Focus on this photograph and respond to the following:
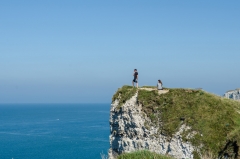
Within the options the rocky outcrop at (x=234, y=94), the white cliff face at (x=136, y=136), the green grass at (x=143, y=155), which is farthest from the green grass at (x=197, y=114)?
the rocky outcrop at (x=234, y=94)

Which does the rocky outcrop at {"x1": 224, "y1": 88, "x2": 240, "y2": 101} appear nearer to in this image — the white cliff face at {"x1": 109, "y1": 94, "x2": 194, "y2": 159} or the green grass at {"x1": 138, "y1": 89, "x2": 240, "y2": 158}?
the green grass at {"x1": 138, "y1": 89, "x2": 240, "y2": 158}

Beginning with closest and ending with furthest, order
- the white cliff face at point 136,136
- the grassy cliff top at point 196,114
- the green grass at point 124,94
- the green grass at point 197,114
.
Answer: the grassy cliff top at point 196,114 < the green grass at point 197,114 < the white cliff face at point 136,136 < the green grass at point 124,94

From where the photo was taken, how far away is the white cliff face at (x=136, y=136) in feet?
92.9

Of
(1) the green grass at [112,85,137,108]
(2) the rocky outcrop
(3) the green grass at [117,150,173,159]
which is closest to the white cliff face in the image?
(1) the green grass at [112,85,137,108]

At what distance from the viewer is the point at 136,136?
31.4 metres

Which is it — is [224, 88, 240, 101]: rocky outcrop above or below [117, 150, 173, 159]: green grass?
above

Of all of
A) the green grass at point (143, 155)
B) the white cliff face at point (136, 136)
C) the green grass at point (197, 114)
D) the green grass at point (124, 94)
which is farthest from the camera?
the green grass at point (124, 94)

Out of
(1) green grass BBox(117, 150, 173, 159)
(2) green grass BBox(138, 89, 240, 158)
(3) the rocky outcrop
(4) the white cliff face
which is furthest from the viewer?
(3) the rocky outcrop

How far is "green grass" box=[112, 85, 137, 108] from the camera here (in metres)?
33.5

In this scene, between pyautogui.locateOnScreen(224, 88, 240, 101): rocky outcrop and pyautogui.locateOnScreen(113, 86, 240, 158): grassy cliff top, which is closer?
pyautogui.locateOnScreen(113, 86, 240, 158): grassy cliff top

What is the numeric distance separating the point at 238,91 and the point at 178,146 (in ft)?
99.6

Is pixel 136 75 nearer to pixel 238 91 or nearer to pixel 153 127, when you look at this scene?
pixel 153 127

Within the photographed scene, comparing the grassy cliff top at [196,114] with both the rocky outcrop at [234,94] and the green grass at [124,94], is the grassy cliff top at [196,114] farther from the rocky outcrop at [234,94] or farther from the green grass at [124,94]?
the rocky outcrop at [234,94]

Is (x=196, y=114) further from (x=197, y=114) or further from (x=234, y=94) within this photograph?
(x=234, y=94)
